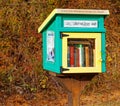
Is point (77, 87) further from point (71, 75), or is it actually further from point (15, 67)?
point (15, 67)

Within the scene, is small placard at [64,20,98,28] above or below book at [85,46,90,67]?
above

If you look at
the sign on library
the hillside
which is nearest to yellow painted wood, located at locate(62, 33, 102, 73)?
the sign on library

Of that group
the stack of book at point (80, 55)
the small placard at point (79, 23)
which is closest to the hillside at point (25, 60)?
the stack of book at point (80, 55)

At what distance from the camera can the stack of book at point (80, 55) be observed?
16.4 feet

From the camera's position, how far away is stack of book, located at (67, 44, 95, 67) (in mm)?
4984

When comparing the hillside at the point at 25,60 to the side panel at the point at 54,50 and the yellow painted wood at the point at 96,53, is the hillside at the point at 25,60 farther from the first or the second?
the yellow painted wood at the point at 96,53

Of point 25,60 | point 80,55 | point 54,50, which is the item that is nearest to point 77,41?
point 80,55

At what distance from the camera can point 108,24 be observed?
1020cm

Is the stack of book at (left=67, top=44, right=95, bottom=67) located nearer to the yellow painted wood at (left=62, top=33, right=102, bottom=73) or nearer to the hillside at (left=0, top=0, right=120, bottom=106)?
the yellow painted wood at (left=62, top=33, right=102, bottom=73)

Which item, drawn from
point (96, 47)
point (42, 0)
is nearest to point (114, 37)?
point (42, 0)

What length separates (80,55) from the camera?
5.04 meters

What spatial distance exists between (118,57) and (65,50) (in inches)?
212

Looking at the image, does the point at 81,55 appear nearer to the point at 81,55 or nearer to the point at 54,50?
the point at 81,55

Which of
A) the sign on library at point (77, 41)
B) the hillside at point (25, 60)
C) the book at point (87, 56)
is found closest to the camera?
the sign on library at point (77, 41)
